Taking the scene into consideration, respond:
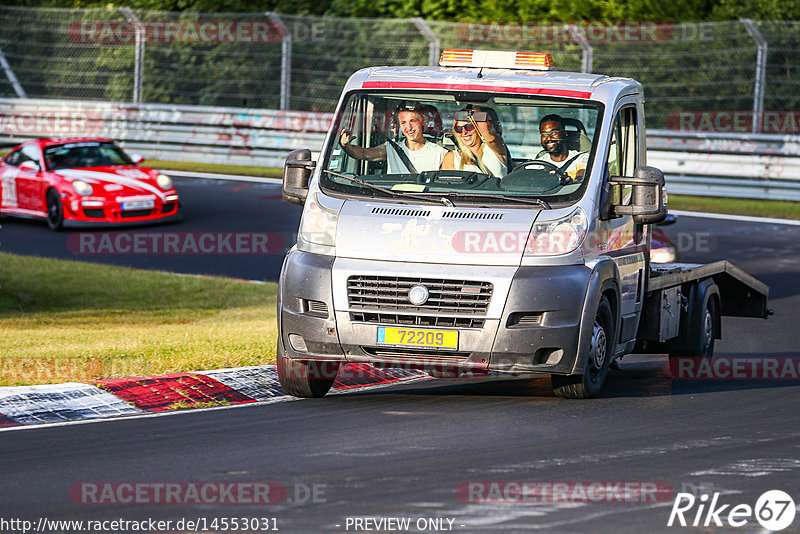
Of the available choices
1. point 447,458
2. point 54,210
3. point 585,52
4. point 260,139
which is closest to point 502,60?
point 447,458

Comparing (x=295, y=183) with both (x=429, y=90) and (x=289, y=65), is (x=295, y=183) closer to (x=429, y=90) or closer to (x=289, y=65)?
(x=429, y=90)

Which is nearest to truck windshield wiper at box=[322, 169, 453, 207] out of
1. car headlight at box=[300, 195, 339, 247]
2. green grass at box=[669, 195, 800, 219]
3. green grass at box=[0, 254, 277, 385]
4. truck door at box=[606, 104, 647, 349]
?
car headlight at box=[300, 195, 339, 247]

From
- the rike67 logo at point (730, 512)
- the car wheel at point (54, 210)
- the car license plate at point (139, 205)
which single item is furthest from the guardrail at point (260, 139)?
the rike67 logo at point (730, 512)

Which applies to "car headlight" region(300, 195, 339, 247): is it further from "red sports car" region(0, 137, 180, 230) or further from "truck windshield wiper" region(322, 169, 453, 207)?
"red sports car" region(0, 137, 180, 230)

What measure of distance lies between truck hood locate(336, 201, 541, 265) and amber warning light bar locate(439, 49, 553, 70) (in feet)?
4.69

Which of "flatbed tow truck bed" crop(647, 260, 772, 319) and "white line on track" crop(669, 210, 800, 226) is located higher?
"flatbed tow truck bed" crop(647, 260, 772, 319)

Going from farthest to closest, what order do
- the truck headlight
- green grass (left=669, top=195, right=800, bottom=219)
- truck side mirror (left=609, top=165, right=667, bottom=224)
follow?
green grass (left=669, top=195, right=800, bottom=219), truck side mirror (left=609, top=165, right=667, bottom=224), the truck headlight

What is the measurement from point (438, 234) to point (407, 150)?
1.05 meters

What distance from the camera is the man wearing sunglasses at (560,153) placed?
31.2 feet

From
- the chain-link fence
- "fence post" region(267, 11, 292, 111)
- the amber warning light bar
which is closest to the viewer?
the amber warning light bar

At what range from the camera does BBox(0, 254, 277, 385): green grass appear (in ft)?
35.0

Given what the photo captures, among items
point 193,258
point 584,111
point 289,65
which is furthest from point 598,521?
point 289,65

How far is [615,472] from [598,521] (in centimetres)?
102

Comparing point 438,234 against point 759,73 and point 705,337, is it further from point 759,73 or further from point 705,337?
point 759,73
